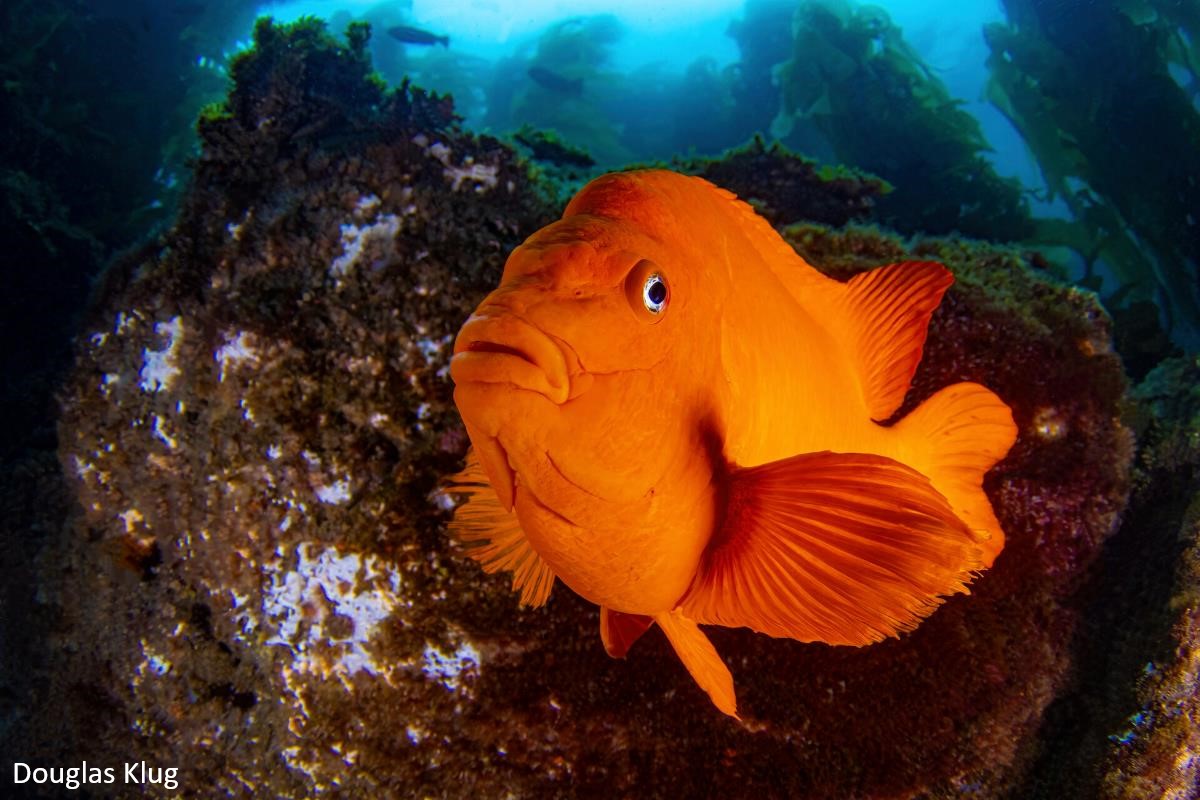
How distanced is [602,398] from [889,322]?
1.04m

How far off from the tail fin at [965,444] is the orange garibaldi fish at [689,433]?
0.42 m

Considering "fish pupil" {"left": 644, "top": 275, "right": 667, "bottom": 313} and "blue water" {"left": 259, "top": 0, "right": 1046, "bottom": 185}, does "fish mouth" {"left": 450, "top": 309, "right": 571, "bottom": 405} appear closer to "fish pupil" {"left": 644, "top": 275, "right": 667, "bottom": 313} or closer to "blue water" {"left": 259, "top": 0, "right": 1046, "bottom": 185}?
"fish pupil" {"left": 644, "top": 275, "right": 667, "bottom": 313}

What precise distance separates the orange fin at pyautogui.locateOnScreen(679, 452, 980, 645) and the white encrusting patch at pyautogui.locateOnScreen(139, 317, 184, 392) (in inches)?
100

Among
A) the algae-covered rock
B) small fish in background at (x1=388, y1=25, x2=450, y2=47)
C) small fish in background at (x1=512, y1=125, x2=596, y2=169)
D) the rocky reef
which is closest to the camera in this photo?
the algae-covered rock

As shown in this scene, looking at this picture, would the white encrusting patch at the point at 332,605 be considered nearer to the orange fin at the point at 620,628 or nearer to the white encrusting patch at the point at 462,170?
the orange fin at the point at 620,628

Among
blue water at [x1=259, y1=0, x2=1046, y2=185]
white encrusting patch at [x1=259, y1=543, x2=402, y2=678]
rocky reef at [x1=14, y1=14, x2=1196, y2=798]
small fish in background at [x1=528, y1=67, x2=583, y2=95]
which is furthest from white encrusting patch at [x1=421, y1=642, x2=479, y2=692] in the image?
blue water at [x1=259, y1=0, x2=1046, y2=185]

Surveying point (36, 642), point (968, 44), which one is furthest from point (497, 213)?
point (968, 44)

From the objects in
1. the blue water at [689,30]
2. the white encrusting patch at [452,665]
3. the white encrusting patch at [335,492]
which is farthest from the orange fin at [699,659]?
the blue water at [689,30]

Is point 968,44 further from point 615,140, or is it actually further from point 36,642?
point 36,642

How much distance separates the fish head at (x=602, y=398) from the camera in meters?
0.89

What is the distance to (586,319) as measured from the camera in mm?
911

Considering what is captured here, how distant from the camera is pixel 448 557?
231 cm

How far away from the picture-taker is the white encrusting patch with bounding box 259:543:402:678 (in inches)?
90.8

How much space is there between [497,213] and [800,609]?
204cm
